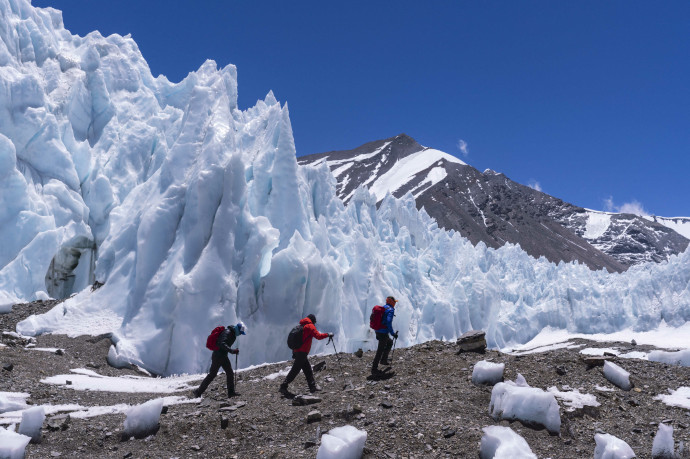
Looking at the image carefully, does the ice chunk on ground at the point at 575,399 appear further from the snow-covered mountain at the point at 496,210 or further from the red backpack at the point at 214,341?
the snow-covered mountain at the point at 496,210

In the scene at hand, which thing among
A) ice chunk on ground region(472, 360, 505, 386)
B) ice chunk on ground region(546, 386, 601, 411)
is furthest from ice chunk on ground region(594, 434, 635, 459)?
ice chunk on ground region(472, 360, 505, 386)

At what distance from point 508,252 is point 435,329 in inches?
757

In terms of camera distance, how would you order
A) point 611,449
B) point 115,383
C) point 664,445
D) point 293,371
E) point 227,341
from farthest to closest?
point 115,383 < point 227,341 < point 293,371 < point 664,445 < point 611,449

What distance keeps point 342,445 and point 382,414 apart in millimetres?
1504

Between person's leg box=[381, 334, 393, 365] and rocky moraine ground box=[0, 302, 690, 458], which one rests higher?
person's leg box=[381, 334, 393, 365]

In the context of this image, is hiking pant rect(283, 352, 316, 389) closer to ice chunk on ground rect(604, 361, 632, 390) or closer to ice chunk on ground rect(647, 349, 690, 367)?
ice chunk on ground rect(604, 361, 632, 390)

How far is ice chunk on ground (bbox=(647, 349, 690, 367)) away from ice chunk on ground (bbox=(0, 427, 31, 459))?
1166 centimetres

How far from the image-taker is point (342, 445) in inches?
207

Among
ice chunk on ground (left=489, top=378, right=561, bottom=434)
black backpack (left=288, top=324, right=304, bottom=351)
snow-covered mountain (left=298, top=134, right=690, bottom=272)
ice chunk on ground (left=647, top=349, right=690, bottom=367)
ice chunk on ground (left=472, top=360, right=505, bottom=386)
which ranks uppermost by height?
snow-covered mountain (left=298, top=134, right=690, bottom=272)

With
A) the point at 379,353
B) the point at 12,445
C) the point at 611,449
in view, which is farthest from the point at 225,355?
the point at 611,449

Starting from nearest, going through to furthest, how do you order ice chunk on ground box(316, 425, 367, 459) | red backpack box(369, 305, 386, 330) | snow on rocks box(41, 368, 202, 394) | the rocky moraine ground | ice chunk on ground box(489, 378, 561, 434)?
ice chunk on ground box(316, 425, 367, 459) < the rocky moraine ground < ice chunk on ground box(489, 378, 561, 434) < red backpack box(369, 305, 386, 330) < snow on rocks box(41, 368, 202, 394)

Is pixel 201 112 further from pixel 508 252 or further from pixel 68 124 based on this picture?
pixel 508 252

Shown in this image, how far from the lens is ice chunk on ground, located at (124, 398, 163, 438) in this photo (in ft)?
21.6

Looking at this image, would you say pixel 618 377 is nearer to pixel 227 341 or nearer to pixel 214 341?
pixel 227 341
